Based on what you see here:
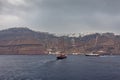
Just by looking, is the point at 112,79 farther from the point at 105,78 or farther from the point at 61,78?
the point at 61,78

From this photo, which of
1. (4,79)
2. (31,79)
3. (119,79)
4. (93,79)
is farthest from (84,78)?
(4,79)

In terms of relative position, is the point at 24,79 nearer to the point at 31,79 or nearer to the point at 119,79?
the point at 31,79

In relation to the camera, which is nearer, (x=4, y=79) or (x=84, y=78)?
(x=4, y=79)

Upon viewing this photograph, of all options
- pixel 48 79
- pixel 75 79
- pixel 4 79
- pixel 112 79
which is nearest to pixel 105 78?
pixel 112 79

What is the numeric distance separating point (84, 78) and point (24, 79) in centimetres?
2119

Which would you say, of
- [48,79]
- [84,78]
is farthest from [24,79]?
[84,78]

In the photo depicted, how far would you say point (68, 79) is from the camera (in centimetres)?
8731

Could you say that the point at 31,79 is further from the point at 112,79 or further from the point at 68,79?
the point at 112,79

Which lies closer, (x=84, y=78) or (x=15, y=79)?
(x=15, y=79)

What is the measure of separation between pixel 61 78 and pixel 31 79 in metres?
10.7

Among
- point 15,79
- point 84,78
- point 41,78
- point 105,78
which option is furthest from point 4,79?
point 105,78

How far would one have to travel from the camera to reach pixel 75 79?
3460 inches

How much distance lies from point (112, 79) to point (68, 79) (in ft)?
49.6

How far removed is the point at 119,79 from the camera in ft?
289
